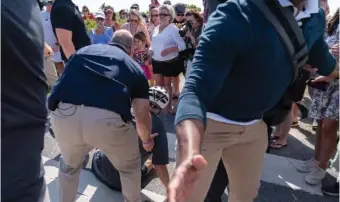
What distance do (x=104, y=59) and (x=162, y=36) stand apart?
9.33 ft

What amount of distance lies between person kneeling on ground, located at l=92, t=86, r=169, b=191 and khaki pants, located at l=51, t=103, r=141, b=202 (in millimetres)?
304

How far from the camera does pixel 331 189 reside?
10.6ft

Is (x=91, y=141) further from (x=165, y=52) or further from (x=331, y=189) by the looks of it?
(x=165, y=52)

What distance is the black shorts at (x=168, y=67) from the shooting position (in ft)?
17.6

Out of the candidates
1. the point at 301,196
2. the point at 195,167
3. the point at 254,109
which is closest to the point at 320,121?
the point at 301,196

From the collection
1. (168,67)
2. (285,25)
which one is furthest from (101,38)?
(285,25)

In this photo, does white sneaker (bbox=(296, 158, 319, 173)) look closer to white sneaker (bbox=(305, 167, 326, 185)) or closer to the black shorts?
white sneaker (bbox=(305, 167, 326, 185))

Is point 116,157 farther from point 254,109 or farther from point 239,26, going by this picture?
point 239,26

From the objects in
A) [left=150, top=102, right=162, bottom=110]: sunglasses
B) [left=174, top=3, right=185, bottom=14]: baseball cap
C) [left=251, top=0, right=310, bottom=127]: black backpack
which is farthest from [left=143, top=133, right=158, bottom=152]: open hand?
[left=174, top=3, right=185, bottom=14]: baseball cap

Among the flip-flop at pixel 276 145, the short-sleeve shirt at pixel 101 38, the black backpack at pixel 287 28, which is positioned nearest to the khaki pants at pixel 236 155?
the black backpack at pixel 287 28

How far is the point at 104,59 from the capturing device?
2.47m

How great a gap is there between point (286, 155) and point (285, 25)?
2.73 metres

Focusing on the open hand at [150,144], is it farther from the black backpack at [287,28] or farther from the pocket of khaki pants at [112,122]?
the black backpack at [287,28]

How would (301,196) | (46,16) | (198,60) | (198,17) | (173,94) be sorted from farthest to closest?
(46,16) < (173,94) < (198,17) < (301,196) < (198,60)
